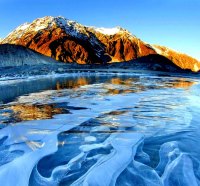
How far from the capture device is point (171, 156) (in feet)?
12.6

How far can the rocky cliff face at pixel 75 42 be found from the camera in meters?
145

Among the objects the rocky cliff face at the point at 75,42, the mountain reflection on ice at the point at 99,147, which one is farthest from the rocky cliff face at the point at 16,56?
the rocky cliff face at the point at 75,42

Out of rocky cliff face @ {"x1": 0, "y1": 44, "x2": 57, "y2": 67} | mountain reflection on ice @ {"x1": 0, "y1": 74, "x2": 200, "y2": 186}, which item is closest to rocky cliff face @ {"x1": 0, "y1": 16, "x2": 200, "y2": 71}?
rocky cliff face @ {"x1": 0, "y1": 44, "x2": 57, "y2": 67}

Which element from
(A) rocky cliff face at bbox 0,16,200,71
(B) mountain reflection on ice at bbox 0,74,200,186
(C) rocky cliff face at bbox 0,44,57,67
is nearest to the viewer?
(B) mountain reflection on ice at bbox 0,74,200,186

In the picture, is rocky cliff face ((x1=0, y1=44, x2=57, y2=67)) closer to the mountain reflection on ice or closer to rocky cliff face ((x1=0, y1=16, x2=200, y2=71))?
the mountain reflection on ice

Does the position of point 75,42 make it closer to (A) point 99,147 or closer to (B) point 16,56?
(B) point 16,56

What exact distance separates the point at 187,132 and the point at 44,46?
150 meters

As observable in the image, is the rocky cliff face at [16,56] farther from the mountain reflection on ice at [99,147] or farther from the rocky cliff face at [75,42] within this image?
the rocky cliff face at [75,42]

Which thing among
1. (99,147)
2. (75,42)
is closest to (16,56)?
(99,147)

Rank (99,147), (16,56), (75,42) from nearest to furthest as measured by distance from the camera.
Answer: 1. (99,147)
2. (16,56)
3. (75,42)

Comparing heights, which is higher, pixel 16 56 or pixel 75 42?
pixel 75 42

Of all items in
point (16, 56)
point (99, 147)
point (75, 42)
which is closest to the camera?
point (99, 147)

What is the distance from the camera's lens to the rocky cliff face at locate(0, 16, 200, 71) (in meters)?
145

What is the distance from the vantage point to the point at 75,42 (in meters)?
153
